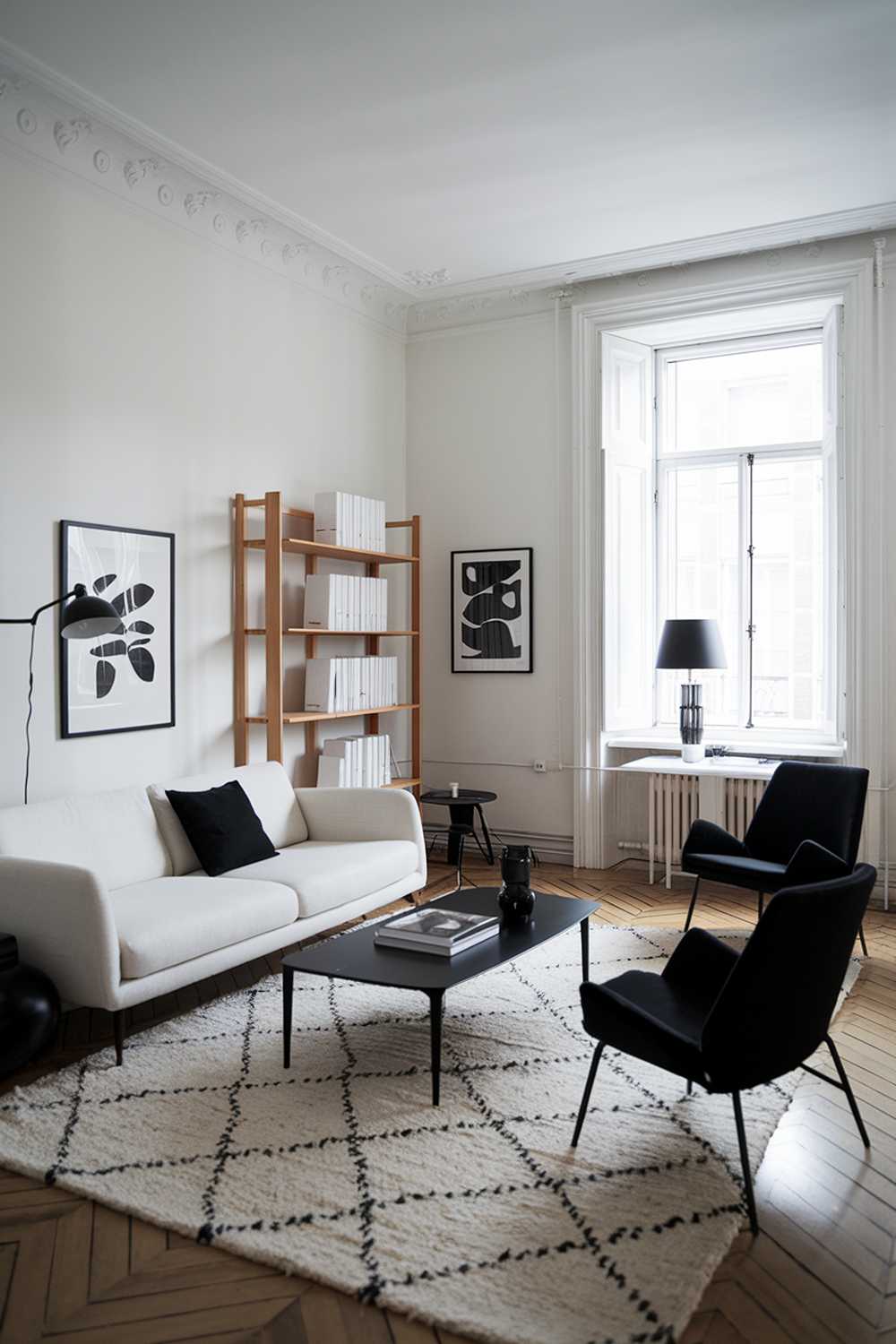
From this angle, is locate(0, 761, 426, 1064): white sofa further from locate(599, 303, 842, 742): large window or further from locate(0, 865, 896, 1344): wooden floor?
locate(599, 303, 842, 742): large window

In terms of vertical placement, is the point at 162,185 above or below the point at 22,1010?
above

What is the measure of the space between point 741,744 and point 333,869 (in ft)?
9.17

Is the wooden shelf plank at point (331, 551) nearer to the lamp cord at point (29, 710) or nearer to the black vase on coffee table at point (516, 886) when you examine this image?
the lamp cord at point (29, 710)

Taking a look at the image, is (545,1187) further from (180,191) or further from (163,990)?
(180,191)

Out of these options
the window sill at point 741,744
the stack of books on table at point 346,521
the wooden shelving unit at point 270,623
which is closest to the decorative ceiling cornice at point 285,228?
the stack of books on table at point 346,521

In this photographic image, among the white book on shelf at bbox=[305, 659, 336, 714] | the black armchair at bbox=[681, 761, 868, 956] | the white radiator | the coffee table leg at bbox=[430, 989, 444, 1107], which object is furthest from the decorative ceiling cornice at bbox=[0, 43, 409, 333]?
the black armchair at bbox=[681, 761, 868, 956]

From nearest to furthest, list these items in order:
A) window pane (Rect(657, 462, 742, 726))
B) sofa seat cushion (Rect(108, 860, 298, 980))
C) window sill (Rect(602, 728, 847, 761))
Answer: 1. sofa seat cushion (Rect(108, 860, 298, 980))
2. window sill (Rect(602, 728, 847, 761))
3. window pane (Rect(657, 462, 742, 726))

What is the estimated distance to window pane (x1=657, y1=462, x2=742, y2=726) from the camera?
6.33 meters

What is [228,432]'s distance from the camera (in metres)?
5.27

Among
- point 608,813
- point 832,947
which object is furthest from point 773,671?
point 832,947

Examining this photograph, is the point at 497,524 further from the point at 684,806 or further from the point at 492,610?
the point at 684,806

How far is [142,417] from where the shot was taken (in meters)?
4.72

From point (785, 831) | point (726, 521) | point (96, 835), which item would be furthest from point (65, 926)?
point (726, 521)

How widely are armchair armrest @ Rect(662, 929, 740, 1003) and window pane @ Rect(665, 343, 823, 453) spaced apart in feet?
12.9
